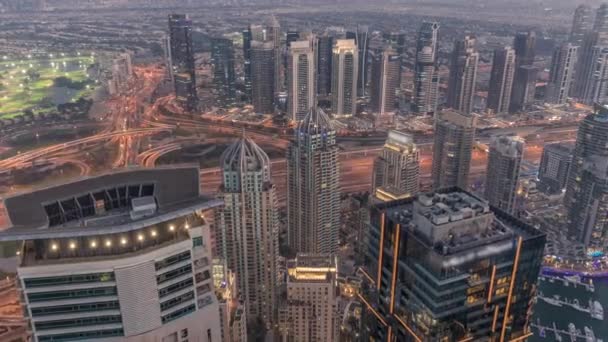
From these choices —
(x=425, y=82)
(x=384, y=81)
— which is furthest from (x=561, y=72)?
(x=384, y=81)

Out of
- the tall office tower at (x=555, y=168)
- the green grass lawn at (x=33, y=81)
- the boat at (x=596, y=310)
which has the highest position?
the green grass lawn at (x=33, y=81)

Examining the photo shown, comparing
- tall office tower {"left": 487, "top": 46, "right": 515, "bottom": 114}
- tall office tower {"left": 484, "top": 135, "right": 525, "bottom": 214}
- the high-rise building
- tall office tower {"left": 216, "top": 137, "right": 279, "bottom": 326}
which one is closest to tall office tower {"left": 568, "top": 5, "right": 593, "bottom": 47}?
tall office tower {"left": 487, "top": 46, "right": 515, "bottom": 114}

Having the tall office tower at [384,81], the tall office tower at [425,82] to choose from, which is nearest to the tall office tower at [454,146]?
the tall office tower at [384,81]

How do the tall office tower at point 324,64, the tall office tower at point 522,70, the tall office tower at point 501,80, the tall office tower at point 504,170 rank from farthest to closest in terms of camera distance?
the tall office tower at point 324,64 → the tall office tower at point 522,70 → the tall office tower at point 501,80 → the tall office tower at point 504,170

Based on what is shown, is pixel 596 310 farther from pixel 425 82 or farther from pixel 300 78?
pixel 300 78

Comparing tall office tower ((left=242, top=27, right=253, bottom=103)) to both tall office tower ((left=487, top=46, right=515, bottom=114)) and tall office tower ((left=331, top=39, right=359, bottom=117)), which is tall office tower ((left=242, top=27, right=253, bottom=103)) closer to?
tall office tower ((left=331, top=39, right=359, bottom=117))

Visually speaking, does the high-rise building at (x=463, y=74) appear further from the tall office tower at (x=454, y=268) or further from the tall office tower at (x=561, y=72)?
the tall office tower at (x=454, y=268)
